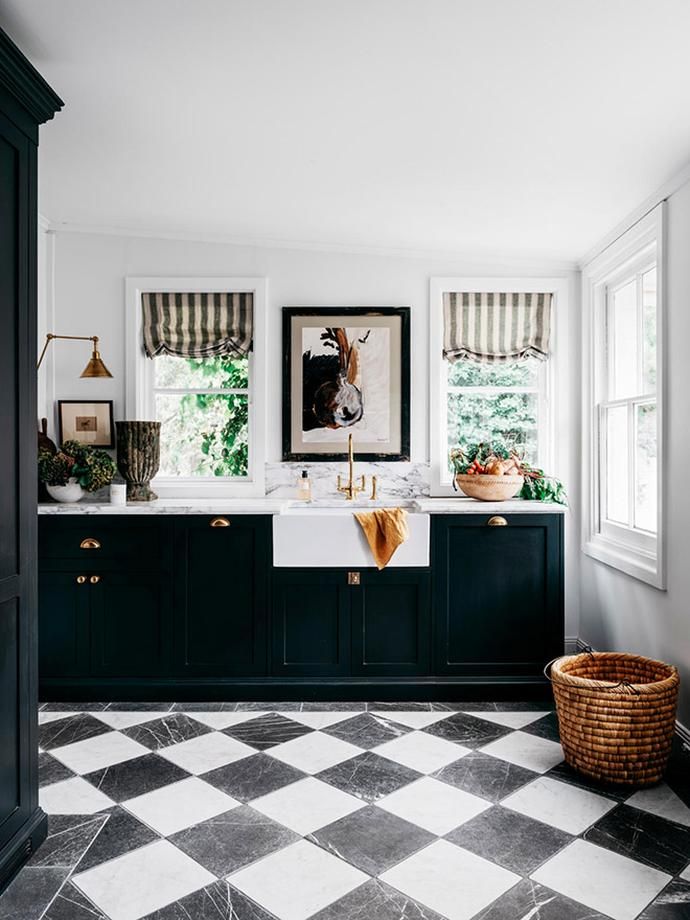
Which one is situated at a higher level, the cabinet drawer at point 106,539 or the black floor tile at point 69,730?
the cabinet drawer at point 106,539

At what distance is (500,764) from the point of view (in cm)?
305

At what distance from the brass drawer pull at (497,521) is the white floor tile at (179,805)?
72.5 inches

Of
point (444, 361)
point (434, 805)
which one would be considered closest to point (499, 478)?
point (444, 361)

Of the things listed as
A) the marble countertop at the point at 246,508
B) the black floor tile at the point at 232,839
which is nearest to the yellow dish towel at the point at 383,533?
the marble countertop at the point at 246,508

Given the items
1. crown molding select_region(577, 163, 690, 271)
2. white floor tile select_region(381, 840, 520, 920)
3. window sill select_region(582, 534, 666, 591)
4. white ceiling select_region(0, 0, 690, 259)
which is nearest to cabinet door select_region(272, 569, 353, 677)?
window sill select_region(582, 534, 666, 591)

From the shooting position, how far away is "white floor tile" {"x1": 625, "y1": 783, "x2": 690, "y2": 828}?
8.60 ft

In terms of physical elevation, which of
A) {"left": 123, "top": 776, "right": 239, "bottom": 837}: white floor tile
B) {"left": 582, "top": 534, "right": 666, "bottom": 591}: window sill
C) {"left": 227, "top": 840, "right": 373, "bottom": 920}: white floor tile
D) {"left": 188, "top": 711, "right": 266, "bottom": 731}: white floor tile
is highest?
{"left": 582, "top": 534, "right": 666, "bottom": 591}: window sill

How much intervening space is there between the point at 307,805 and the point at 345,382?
2.44 m

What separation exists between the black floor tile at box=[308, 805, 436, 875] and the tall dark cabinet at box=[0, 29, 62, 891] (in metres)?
0.93

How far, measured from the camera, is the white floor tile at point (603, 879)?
83.0 inches

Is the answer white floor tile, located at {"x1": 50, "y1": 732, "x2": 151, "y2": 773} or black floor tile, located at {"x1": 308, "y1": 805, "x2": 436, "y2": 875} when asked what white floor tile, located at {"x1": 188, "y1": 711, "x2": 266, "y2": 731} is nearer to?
white floor tile, located at {"x1": 50, "y1": 732, "x2": 151, "y2": 773}

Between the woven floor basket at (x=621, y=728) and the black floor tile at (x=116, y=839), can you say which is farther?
the woven floor basket at (x=621, y=728)

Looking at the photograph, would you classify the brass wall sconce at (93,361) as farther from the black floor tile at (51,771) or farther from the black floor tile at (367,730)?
the black floor tile at (367,730)

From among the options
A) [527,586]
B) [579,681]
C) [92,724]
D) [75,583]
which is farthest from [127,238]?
[579,681]
